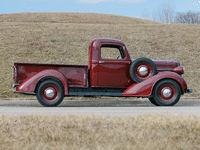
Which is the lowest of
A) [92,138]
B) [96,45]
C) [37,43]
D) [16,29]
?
[92,138]

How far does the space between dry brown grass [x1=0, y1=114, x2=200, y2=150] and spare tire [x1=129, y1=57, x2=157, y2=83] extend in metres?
3.20

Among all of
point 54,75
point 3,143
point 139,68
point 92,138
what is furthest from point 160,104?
point 3,143

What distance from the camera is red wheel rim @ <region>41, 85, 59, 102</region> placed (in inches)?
349

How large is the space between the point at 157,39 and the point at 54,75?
19.5 metres

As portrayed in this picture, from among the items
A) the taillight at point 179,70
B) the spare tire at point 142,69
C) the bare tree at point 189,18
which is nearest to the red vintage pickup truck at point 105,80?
the spare tire at point 142,69

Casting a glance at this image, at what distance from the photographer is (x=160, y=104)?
9344 millimetres

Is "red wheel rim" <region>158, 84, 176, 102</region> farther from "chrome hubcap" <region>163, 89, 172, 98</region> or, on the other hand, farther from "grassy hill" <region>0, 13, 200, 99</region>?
"grassy hill" <region>0, 13, 200, 99</region>

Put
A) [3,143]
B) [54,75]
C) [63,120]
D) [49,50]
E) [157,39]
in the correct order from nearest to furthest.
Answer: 1. [3,143]
2. [63,120]
3. [54,75]
4. [49,50]
5. [157,39]

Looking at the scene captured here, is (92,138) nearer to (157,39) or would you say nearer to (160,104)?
(160,104)

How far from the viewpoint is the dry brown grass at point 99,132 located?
4.20m

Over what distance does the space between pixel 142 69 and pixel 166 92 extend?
1.05 m

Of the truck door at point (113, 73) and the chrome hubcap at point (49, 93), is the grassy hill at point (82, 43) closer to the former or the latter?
the chrome hubcap at point (49, 93)

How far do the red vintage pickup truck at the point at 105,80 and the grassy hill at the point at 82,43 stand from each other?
21.0 feet

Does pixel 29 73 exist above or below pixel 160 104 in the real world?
above
